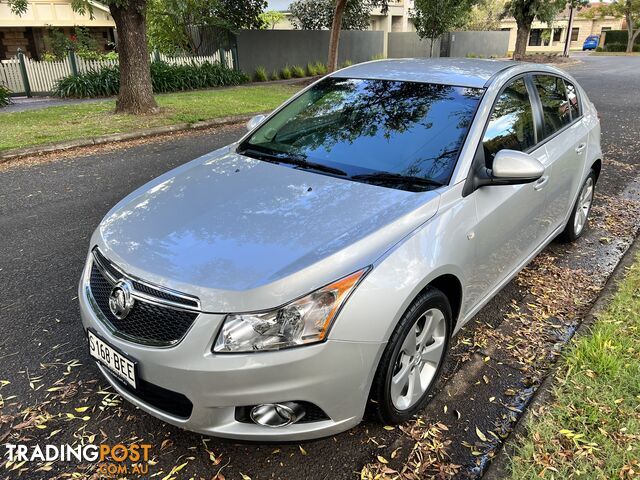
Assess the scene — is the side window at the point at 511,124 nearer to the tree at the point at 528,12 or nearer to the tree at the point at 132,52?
the tree at the point at 132,52

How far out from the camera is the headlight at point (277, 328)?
80.4 inches

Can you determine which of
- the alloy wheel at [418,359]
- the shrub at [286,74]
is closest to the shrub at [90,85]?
the shrub at [286,74]

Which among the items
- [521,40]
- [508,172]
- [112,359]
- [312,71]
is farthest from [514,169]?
[521,40]

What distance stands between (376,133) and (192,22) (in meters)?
18.6

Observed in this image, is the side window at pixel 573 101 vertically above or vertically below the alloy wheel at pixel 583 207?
above

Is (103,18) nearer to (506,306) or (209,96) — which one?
(209,96)

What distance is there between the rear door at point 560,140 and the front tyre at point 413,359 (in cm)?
162

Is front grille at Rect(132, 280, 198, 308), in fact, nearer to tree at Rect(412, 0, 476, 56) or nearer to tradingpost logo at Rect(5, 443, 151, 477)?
tradingpost logo at Rect(5, 443, 151, 477)

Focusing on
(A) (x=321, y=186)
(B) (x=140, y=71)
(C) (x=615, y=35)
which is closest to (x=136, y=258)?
(A) (x=321, y=186)

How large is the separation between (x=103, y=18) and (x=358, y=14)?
40.6ft

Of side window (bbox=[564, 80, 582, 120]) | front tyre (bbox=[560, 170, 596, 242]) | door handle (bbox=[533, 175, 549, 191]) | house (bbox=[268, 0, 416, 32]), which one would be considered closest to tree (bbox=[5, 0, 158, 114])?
side window (bbox=[564, 80, 582, 120])

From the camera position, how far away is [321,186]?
111 inches

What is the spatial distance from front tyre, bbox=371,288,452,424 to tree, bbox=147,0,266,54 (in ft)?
59.4

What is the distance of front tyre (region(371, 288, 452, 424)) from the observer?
230 centimetres
